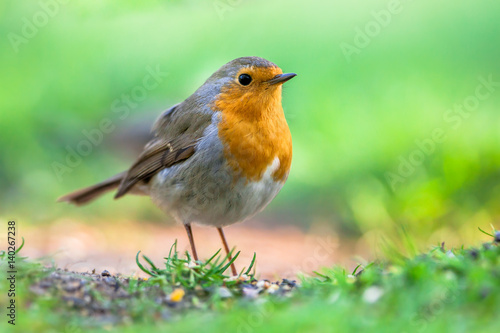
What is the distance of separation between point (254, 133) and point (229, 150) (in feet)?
0.66

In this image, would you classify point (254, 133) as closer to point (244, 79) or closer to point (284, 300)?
point (244, 79)

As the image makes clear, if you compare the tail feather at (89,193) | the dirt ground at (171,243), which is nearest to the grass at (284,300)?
the tail feather at (89,193)

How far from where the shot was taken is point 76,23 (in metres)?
9.52

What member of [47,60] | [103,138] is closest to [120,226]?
[103,138]

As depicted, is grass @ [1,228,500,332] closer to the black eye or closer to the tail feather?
the black eye

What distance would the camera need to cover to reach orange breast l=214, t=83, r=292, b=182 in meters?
4.10

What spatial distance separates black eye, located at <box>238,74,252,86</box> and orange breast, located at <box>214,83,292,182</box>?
0.09m

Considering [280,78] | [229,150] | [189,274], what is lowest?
[189,274]

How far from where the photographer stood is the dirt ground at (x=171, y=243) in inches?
245

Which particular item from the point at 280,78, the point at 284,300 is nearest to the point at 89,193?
the point at 280,78

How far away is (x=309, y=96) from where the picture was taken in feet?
26.1

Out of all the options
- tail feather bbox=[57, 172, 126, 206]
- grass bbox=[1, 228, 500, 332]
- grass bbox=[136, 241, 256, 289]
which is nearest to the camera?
grass bbox=[1, 228, 500, 332]

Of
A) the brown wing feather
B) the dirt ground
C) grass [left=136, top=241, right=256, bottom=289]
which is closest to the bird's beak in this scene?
the brown wing feather

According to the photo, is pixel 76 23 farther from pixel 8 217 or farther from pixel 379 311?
pixel 379 311
